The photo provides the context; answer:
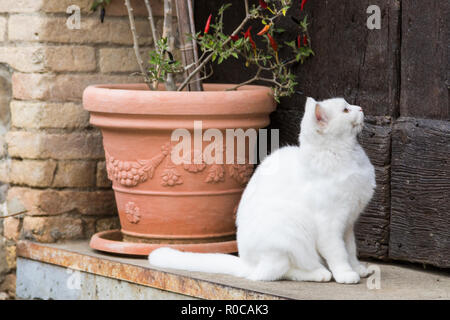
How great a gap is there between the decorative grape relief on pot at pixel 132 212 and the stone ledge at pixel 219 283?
0.57 feet

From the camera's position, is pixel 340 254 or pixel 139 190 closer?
pixel 340 254

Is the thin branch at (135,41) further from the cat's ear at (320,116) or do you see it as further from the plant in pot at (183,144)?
the cat's ear at (320,116)

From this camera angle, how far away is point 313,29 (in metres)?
3.54

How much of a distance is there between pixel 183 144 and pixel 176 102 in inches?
7.5

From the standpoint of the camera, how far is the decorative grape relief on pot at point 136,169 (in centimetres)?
337

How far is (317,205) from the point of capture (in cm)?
291

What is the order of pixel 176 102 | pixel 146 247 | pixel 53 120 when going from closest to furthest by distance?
pixel 176 102 < pixel 146 247 < pixel 53 120

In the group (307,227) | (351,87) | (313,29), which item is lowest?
(307,227)

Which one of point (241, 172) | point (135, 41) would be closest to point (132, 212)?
point (241, 172)

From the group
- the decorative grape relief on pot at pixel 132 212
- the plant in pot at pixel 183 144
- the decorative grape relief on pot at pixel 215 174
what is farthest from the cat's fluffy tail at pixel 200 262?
the decorative grape relief on pot at pixel 215 174

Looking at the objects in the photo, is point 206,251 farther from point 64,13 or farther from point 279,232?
point 64,13

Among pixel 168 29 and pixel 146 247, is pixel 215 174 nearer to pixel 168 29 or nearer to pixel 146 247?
pixel 146 247

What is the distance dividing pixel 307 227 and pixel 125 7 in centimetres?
163

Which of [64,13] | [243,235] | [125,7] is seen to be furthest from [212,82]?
[243,235]
